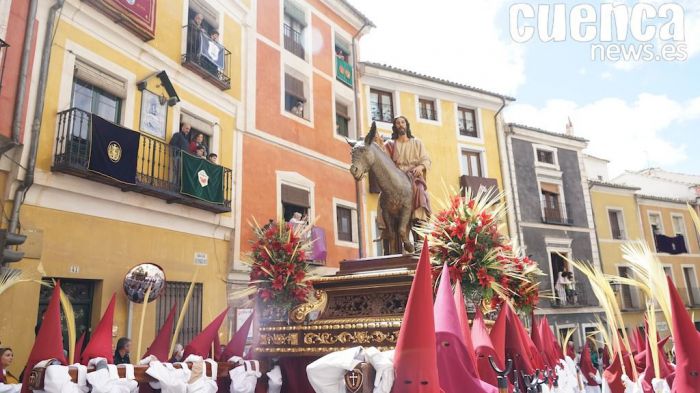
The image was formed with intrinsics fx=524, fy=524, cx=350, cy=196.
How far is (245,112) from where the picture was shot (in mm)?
12984

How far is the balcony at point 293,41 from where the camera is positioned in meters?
→ 15.3

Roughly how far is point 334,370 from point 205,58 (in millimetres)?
9980

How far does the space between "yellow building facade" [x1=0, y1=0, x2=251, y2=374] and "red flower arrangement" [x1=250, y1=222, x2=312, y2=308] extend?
390 cm

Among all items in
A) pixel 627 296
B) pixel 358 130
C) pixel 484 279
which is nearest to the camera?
pixel 484 279

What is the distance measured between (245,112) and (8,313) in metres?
7.01

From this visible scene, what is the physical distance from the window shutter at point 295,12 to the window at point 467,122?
7492 millimetres

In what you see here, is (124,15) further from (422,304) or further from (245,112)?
(422,304)

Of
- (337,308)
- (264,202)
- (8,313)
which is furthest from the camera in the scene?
(264,202)

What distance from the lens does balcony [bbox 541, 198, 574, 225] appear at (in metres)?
22.1

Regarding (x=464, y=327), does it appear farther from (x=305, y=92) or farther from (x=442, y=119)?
(x=442, y=119)

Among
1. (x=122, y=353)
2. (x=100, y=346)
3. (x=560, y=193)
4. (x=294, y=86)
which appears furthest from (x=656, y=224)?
(x=100, y=346)

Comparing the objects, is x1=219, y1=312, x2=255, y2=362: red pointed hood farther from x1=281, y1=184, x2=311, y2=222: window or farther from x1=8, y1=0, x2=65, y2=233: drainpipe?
x1=281, y1=184, x2=311, y2=222: window

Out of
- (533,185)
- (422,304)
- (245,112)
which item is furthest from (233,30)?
(533,185)

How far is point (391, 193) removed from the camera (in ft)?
17.3
